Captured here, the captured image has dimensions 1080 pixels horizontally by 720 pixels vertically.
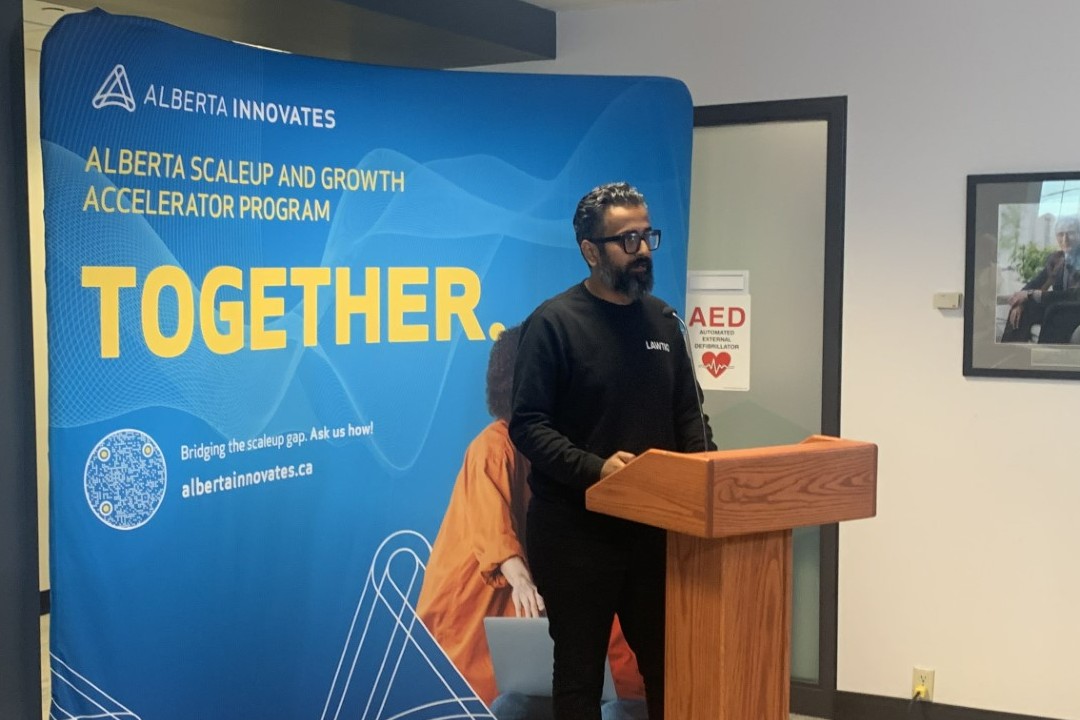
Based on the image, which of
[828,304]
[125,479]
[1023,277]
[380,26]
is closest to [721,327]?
[828,304]

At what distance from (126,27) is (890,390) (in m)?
2.62

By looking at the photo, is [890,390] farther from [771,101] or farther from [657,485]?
[657,485]

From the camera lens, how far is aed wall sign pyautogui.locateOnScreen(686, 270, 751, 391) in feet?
13.0

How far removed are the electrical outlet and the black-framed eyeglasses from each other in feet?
6.43

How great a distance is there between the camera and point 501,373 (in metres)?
3.03

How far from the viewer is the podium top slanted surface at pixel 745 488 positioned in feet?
6.44

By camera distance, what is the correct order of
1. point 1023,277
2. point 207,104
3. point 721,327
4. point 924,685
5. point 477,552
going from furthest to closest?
point 721,327 < point 924,685 < point 1023,277 < point 477,552 < point 207,104

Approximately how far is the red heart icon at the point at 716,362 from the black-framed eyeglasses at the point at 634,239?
1.38 metres

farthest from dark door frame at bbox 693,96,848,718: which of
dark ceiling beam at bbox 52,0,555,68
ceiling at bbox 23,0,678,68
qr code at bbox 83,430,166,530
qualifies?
qr code at bbox 83,430,166,530

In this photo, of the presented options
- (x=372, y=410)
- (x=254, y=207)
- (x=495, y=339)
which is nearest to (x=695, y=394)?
(x=495, y=339)

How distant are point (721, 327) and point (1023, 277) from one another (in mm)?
1031

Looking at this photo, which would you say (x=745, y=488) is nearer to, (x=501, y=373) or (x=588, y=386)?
(x=588, y=386)

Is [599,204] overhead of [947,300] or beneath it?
overhead

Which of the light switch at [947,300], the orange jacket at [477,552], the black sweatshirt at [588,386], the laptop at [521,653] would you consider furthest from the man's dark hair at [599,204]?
the light switch at [947,300]
